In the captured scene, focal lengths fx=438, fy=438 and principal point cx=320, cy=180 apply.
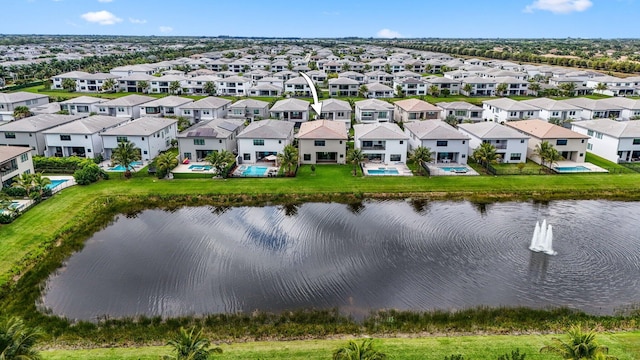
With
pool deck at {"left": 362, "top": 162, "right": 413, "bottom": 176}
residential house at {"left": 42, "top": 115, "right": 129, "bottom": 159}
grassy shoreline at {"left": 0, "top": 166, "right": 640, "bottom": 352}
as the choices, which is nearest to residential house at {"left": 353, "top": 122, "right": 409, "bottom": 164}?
pool deck at {"left": 362, "top": 162, "right": 413, "bottom": 176}

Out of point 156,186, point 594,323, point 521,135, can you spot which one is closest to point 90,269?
point 156,186

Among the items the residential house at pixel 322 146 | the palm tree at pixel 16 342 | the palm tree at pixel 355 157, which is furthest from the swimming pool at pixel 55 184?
the palm tree at pixel 355 157

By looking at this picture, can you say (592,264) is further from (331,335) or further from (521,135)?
(521,135)

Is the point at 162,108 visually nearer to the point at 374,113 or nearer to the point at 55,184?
the point at 55,184

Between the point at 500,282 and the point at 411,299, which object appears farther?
the point at 500,282

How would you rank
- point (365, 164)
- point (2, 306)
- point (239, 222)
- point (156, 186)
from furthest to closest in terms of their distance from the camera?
point (365, 164) < point (156, 186) < point (239, 222) < point (2, 306)

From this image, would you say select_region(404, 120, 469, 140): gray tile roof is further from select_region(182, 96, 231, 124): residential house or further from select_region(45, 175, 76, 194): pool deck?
select_region(45, 175, 76, 194): pool deck

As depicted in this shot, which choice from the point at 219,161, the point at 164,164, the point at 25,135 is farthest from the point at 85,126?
the point at 219,161
